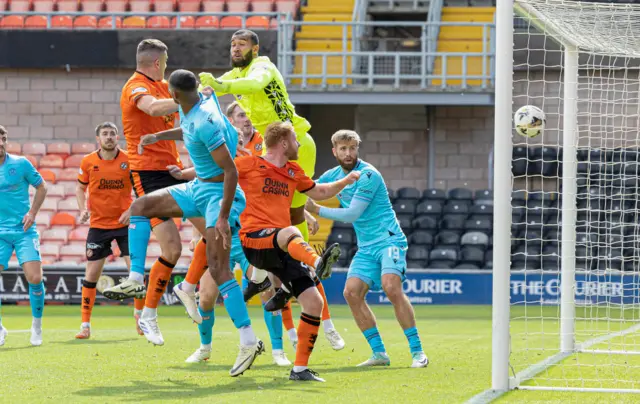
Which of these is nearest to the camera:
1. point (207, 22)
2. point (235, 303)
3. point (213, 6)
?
point (235, 303)

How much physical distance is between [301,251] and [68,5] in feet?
59.6

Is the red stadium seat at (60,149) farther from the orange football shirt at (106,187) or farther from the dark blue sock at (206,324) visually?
the dark blue sock at (206,324)

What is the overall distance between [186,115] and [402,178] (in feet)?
50.8

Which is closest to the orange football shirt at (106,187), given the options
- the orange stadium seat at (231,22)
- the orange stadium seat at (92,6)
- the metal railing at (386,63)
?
the metal railing at (386,63)

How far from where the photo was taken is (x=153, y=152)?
29.4 feet

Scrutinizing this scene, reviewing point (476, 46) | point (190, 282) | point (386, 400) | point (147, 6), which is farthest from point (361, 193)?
point (147, 6)

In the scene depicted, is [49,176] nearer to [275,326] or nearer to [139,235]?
[139,235]

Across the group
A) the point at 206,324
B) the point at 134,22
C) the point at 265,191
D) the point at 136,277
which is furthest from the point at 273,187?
the point at 134,22

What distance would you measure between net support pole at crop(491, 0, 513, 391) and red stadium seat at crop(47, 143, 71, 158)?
16278 millimetres

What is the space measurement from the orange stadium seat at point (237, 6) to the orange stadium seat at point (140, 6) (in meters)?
1.80

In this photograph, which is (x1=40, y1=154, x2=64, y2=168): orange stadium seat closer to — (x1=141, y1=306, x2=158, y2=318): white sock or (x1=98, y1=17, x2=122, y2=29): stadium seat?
(x1=98, y1=17, x2=122, y2=29): stadium seat

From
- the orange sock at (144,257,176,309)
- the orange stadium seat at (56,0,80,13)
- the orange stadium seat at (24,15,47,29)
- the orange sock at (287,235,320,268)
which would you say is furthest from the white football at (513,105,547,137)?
the orange stadium seat at (56,0,80,13)

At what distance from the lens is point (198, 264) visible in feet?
28.5

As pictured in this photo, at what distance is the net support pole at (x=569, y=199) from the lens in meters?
9.11
